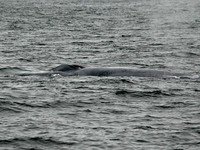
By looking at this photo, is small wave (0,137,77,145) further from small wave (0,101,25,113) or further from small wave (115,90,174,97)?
small wave (115,90,174,97)

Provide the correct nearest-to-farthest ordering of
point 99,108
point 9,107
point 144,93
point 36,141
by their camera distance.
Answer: point 36,141
point 99,108
point 9,107
point 144,93

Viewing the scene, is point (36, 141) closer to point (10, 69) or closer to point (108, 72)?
point (108, 72)

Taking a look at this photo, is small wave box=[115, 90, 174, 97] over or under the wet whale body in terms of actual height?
under

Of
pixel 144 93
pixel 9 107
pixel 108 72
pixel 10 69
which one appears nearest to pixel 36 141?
pixel 9 107

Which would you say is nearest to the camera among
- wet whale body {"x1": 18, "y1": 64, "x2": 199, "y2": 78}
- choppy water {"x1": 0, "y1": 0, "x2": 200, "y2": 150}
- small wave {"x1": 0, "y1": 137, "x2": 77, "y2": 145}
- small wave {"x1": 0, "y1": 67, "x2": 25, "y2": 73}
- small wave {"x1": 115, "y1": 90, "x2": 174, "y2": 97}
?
small wave {"x1": 0, "y1": 137, "x2": 77, "y2": 145}

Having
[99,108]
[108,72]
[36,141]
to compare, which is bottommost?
[36,141]

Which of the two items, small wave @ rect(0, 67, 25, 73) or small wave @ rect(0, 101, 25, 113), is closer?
small wave @ rect(0, 101, 25, 113)

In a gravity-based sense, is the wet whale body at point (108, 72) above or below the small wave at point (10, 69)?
above

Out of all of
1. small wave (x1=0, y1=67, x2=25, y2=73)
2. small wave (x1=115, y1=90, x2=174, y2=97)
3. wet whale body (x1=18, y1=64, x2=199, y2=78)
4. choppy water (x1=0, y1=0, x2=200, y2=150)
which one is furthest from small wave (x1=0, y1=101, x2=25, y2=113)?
small wave (x1=0, y1=67, x2=25, y2=73)

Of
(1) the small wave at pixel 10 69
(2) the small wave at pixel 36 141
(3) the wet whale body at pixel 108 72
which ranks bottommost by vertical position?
(2) the small wave at pixel 36 141

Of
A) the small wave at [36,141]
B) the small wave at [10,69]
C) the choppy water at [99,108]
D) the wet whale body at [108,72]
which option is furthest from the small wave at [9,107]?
the small wave at [10,69]

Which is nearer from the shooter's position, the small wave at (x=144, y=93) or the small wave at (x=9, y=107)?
the small wave at (x=9, y=107)

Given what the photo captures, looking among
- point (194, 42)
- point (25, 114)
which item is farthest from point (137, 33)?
point (25, 114)

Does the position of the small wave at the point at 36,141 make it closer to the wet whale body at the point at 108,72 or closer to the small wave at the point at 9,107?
the small wave at the point at 9,107
